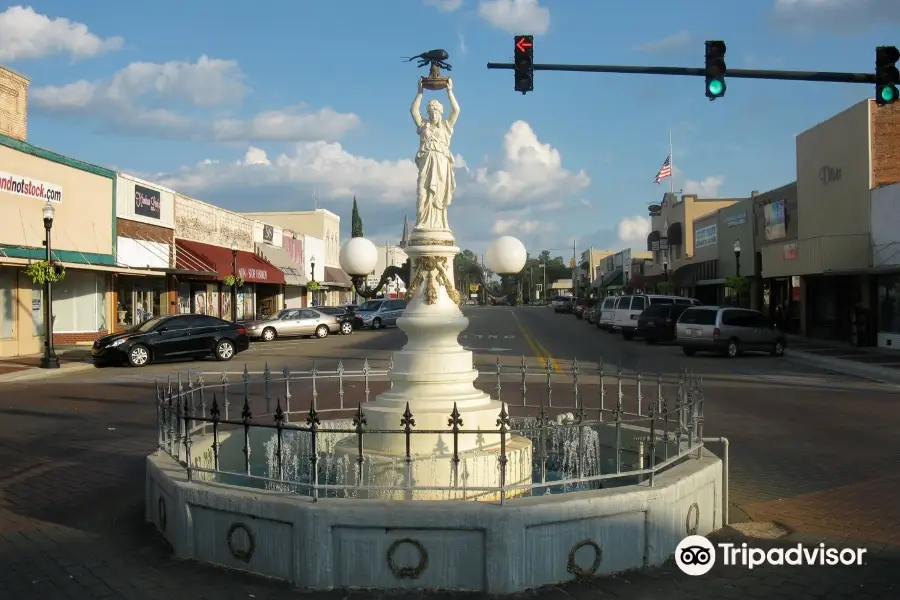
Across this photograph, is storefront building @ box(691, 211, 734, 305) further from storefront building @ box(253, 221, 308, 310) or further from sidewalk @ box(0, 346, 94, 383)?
sidewalk @ box(0, 346, 94, 383)

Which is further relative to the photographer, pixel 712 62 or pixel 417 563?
pixel 712 62

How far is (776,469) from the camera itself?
962cm

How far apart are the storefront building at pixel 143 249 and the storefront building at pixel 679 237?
3266cm

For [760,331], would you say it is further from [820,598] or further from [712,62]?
[820,598]

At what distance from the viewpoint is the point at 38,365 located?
942 inches

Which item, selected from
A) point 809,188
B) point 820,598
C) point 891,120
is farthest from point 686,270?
point 820,598

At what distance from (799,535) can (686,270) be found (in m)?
50.5

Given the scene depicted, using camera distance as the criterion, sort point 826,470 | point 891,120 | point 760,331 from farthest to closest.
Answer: point 891,120 < point 760,331 < point 826,470

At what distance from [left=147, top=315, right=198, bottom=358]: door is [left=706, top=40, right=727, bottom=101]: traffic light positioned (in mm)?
17659

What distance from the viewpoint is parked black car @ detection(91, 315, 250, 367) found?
23766mm

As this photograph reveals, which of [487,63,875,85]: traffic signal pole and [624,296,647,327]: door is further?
[624,296,647,327]: door

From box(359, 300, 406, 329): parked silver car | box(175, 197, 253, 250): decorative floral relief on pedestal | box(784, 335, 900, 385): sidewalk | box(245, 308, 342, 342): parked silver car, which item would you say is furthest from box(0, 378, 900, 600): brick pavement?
box(359, 300, 406, 329): parked silver car

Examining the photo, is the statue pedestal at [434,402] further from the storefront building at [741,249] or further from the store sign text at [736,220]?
the store sign text at [736,220]

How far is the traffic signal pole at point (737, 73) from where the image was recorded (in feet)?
45.8
